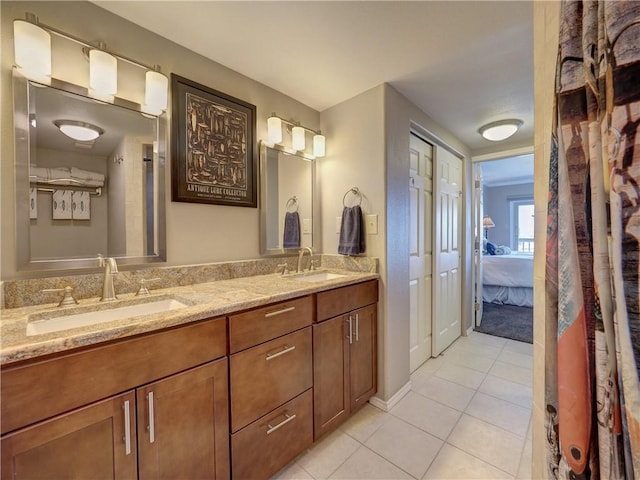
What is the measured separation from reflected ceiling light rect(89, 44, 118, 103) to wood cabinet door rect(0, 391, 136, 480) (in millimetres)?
1271

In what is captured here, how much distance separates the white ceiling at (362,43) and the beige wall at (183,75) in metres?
0.07

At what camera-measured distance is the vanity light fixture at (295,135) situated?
1.84 meters

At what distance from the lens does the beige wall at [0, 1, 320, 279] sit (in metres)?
1.02

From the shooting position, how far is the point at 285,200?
2.00 metres

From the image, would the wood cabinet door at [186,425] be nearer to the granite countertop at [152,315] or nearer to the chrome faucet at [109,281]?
the granite countertop at [152,315]

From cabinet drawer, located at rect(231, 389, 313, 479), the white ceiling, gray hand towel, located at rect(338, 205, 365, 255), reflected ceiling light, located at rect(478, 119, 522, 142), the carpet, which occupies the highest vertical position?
the white ceiling

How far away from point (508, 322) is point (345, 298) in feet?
9.91

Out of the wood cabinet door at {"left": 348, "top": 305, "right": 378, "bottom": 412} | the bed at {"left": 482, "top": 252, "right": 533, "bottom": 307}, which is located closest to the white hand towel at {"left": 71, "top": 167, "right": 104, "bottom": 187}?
the wood cabinet door at {"left": 348, "top": 305, "right": 378, "bottom": 412}

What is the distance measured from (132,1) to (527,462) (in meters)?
2.98

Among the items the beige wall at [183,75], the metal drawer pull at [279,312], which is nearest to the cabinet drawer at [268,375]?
the metal drawer pull at [279,312]

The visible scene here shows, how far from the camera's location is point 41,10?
1080mm

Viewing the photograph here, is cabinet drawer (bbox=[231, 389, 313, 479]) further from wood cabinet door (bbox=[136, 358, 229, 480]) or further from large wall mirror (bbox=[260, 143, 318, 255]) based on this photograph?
large wall mirror (bbox=[260, 143, 318, 255])

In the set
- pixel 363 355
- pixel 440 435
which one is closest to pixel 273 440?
pixel 363 355

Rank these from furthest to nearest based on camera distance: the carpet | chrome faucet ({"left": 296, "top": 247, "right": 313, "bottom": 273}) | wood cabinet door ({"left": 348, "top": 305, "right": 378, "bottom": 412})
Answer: the carpet → chrome faucet ({"left": 296, "top": 247, "right": 313, "bottom": 273}) → wood cabinet door ({"left": 348, "top": 305, "right": 378, "bottom": 412})
